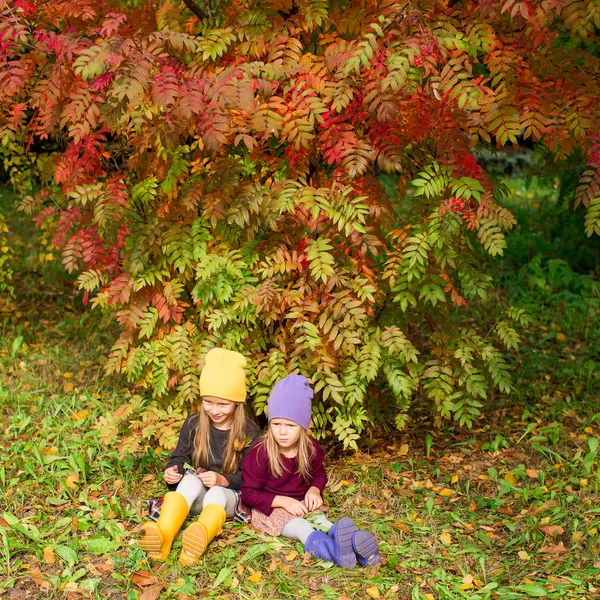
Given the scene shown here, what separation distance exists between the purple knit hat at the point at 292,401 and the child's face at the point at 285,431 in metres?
0.03

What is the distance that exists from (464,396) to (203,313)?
67.0 inches

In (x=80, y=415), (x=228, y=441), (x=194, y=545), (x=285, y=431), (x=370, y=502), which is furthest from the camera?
(x=80, y=415)

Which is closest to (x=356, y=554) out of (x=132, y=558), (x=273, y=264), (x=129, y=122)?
(x=132, y=558)

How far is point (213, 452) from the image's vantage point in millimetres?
4395

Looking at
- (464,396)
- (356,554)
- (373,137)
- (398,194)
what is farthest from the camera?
(464,396)

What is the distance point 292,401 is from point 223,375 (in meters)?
0.42

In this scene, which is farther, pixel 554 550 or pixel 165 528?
pixel 554 550

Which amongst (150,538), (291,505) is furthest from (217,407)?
(150,538)

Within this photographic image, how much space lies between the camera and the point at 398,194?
4.59 m

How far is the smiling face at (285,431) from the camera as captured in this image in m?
4.13

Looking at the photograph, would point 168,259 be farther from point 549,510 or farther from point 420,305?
point 549,510

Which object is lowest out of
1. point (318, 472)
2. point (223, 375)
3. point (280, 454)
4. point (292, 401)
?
point (318, 472)

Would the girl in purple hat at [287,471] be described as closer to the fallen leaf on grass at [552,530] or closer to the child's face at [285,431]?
the child's face at [285,431]

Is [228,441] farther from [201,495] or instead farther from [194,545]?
[194,545]
